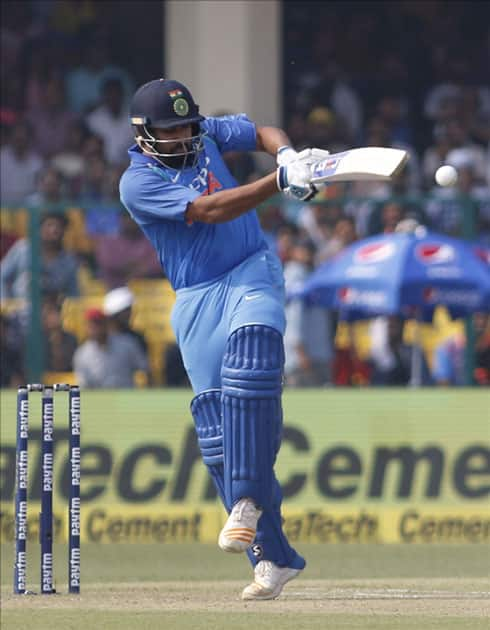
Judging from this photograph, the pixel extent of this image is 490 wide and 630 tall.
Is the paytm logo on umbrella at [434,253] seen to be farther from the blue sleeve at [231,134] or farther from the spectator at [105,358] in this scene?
the blue sleeve at [231,134]

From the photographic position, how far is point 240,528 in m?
7.01

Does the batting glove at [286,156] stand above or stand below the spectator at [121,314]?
above

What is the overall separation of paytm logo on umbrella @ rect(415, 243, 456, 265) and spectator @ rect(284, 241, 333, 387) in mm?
855

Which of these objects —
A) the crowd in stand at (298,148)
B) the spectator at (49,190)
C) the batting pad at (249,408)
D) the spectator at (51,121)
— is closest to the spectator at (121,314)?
the crowd in stand at (298,148)

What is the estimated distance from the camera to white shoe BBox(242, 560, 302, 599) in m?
7.34

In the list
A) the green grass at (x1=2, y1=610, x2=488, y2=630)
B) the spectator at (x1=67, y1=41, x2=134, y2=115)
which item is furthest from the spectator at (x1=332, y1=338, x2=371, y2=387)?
the green grass at (x1=2, y1=610, x2=488, y2=630)

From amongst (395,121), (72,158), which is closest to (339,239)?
(72,158)

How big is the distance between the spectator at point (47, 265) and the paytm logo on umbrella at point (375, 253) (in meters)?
2.13

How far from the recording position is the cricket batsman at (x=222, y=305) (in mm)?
7121

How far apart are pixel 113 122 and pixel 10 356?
3.51 meters

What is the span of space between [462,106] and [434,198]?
338cm

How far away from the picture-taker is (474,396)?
38.4ft

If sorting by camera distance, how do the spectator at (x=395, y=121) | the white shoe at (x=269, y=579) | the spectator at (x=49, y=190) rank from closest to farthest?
the white shoe at (x=269, y=579) < the spectator at (x=49, y=190) < the spectator at (x=395, y=121)

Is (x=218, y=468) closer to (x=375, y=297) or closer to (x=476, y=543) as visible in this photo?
(x=476, y=543)
